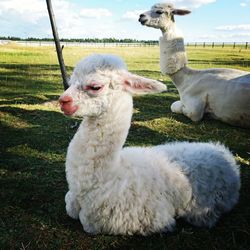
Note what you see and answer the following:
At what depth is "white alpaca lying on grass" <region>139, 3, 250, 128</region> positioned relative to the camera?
24.1ft

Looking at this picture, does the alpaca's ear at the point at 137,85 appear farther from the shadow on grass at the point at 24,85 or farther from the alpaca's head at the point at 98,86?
the shadow on grass at the point at 24,85

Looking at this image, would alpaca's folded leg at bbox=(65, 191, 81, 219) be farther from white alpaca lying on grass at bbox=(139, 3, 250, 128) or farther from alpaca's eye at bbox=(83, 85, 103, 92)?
white alpaca lying on grass at bbox=(139, 3, 250, 128)

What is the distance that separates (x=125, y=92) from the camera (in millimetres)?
3438

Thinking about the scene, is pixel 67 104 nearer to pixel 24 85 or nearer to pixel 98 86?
pixel 98 86

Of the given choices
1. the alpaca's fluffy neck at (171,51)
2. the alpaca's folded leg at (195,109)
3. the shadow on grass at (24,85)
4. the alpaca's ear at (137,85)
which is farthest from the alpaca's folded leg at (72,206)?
the shadow on grass at (24,85)

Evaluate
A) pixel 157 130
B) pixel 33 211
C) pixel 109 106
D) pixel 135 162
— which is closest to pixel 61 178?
pixel 33 211

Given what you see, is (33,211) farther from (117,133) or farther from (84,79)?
(84,79)

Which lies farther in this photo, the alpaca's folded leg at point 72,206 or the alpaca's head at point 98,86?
the alpaca's folded leg at point 72,206

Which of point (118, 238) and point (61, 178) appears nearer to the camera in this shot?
point (118, 238)

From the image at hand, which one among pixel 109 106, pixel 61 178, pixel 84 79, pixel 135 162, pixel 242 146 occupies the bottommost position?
pixel 242 146

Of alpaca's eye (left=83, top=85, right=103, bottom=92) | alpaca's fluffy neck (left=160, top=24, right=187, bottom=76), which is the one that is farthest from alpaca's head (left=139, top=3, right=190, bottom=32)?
alpaca's eye (left=83, top=85, right=103, bottom=92)

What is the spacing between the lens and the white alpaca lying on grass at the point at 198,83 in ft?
24.1

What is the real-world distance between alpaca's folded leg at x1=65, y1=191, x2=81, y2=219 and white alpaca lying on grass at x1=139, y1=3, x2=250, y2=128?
15.0ft

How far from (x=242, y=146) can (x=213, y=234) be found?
3.14 metres
